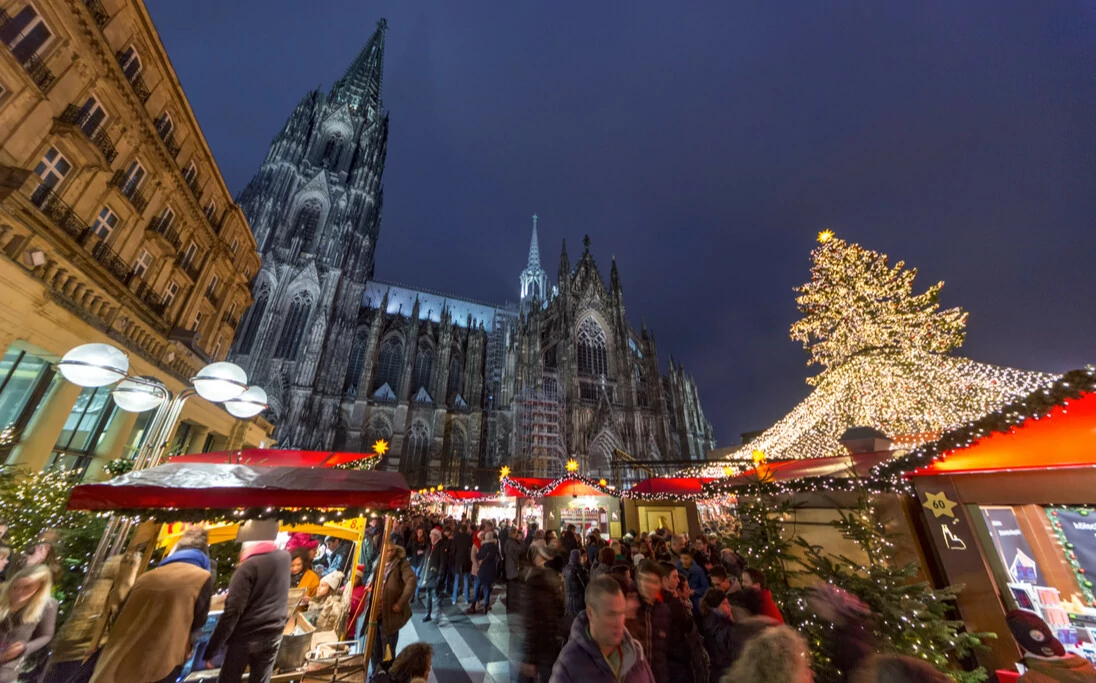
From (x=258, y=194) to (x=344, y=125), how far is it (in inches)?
523

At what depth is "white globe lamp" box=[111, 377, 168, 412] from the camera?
364cm

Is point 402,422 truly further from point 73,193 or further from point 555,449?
point 73,193

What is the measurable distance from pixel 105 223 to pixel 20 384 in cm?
378

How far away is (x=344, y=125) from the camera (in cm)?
3831

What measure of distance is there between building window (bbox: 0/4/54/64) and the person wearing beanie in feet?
50.5

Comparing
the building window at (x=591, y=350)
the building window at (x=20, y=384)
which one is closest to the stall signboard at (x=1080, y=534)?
the building window at (x=20, y=384)

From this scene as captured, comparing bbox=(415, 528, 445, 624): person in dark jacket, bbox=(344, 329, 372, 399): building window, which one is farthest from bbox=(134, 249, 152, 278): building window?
bbox=(344, 329, 372, 399): building window

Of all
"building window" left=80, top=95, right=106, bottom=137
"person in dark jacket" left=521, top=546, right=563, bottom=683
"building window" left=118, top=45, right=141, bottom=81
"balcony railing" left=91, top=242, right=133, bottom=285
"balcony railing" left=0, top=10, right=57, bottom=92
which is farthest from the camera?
"building window" left=118, top=45, right=141, bottom=81

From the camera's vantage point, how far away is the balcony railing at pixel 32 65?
6.23 meters

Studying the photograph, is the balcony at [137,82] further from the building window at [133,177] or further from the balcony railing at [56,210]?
the balcony railing at [56,210]

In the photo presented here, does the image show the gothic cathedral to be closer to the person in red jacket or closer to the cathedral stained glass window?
the cathedral stained glass window

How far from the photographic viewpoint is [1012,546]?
15.8ft

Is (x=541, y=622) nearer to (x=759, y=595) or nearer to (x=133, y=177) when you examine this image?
(x=759, y=595)

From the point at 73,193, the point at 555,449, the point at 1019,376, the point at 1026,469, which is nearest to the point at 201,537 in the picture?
the point at 1026,469
